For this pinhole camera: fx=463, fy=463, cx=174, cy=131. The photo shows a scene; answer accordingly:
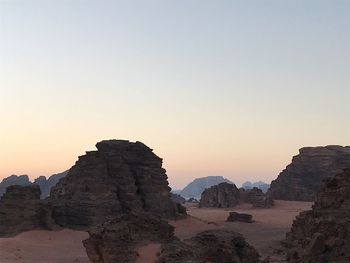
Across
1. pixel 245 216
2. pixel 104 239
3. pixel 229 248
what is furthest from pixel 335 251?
pixel 245 216

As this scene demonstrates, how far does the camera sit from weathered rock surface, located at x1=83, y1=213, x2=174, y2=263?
765 inches

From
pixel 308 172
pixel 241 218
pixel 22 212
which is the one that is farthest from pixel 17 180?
pixel 22 212

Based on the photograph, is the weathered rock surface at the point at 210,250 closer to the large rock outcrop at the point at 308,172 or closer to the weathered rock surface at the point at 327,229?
the weathered rock surface at the point at 327,229

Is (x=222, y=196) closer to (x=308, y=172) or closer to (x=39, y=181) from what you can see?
(x=308, y=172)

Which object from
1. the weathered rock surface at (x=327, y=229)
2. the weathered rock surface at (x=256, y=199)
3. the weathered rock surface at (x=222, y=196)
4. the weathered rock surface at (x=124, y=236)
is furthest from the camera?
the weathered rock surface at (x=222, y=196)

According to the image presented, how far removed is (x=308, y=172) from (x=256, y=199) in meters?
11.5

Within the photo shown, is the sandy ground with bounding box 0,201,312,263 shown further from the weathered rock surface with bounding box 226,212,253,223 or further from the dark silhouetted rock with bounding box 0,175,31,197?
the dark silhouetted rock with bounding box 0,175,31,197

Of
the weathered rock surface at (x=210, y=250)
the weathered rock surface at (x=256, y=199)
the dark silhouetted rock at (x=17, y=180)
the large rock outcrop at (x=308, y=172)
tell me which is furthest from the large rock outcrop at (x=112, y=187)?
the dark silhouetted rock at (x=17, y=180)

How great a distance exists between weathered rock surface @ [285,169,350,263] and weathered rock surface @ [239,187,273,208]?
145ft

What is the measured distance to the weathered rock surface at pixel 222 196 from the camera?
7062cm

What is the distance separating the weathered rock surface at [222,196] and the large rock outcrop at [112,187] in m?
28.2

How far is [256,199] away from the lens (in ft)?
224

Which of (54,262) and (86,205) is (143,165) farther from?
(54,262)

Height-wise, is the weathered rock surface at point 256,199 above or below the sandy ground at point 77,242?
above
